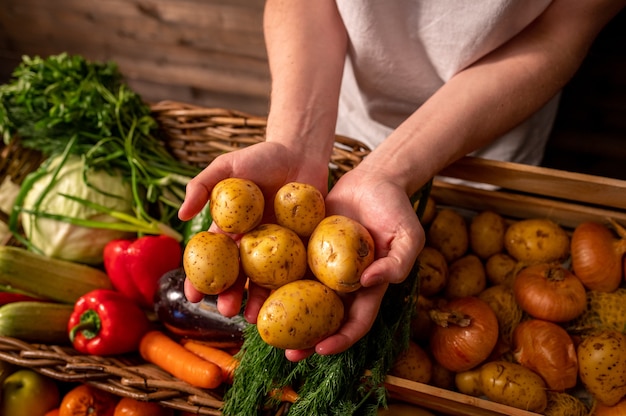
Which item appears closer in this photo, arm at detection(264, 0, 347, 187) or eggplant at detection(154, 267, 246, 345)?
arm at detection(264, 0, 347, 187)

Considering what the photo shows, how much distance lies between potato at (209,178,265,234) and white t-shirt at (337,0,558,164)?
0.59m

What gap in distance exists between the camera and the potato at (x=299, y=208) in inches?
41.2

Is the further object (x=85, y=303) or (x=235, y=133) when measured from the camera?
(x=235, y=133)

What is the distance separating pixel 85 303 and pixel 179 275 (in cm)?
29

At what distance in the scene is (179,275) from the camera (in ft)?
4.95

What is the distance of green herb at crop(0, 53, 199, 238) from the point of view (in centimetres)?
171

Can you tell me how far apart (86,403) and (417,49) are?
1.33m

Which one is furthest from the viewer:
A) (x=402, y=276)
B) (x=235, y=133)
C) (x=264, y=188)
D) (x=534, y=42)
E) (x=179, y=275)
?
(x=235, y=133)

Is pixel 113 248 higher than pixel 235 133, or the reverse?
pixel 235 133

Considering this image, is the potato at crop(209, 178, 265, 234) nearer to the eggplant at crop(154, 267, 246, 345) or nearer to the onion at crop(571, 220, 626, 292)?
the eggplant at crop(154, 267, 246, 345)

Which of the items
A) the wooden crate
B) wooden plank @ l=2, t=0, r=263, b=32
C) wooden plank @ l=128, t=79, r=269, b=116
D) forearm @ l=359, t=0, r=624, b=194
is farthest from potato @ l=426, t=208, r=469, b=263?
wooden plank @ l=128, t=79, r=269, b=116

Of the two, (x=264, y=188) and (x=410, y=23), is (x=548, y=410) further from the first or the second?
(x=410, y=23)

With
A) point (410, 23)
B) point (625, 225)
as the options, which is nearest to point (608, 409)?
point (625, 225)

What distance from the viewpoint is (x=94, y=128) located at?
1.78 m
